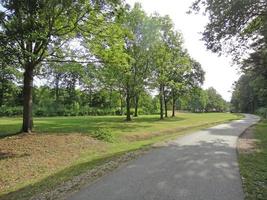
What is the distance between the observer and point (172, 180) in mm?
8461

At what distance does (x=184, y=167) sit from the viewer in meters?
10.4

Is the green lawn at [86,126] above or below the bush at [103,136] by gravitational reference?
above

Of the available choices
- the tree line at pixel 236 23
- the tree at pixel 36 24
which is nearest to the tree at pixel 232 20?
the tree line at pixel 236 23

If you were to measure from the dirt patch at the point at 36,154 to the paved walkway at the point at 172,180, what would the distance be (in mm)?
3370

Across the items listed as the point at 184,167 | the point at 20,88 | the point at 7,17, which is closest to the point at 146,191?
the point at 184,167

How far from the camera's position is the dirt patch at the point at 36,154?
11053 mm

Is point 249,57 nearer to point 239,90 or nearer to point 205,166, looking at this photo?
point 205,166

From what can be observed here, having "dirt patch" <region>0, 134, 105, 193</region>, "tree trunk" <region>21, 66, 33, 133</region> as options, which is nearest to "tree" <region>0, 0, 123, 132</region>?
"tree trunk" <region>21, 66, 33, 133</region>

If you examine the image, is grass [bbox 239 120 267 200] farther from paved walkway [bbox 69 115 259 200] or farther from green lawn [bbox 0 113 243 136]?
green lawn [bbox 0 113 243 136]

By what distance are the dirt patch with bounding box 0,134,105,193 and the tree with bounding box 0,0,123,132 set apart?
7.97ft

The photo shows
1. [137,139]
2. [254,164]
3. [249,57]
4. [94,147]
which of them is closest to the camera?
[254,164]

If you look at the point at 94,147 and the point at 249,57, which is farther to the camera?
the point at 249,57

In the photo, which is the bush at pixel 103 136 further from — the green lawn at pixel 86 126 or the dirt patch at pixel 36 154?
the green lawn at pixel 86 126

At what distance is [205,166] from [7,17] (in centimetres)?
931
